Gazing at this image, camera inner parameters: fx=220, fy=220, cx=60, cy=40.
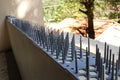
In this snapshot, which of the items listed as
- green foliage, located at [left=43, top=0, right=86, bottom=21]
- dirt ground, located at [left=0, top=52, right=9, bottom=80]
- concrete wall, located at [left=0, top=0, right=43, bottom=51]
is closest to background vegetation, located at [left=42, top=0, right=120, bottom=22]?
green foliage, located at [left=43, top=0, right=86, bottom=21]

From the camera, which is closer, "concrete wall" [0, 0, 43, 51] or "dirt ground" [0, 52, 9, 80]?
"dirt ground" [0, 52, 9, 80]

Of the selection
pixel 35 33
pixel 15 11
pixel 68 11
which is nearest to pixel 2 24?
pixel 15 11

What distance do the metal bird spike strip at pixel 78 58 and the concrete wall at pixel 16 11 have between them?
4240 mm

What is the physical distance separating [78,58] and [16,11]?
16.8ft

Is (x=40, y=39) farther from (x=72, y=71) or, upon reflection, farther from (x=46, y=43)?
(x=72, y=71)

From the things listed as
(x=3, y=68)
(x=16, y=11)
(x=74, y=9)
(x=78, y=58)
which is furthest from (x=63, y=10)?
(x=78, y=58)

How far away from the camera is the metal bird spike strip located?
1026 millimetres

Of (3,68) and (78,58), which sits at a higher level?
(78,58)

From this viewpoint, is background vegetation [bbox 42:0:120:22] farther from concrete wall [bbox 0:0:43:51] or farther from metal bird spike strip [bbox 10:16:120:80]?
metal bird spike strip [bbox 10:16:120:80]

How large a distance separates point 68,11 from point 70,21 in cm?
142

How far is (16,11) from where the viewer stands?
6215 millimetres

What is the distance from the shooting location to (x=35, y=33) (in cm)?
213

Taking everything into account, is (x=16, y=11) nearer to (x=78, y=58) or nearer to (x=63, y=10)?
(x=78, y=58)

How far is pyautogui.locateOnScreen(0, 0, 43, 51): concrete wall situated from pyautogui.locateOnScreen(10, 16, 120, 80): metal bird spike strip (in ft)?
13.9
